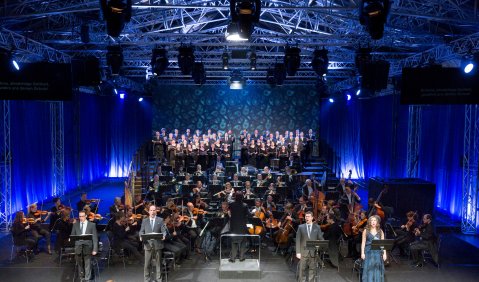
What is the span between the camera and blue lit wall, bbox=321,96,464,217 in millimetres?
15125

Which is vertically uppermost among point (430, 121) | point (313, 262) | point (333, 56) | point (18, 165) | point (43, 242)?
point (333, 56)

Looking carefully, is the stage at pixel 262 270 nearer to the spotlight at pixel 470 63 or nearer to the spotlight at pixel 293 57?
the spotlight at pixel 470 63

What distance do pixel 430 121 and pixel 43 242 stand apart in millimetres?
13919

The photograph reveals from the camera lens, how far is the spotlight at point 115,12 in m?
7.53

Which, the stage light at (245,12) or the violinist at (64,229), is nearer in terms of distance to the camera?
the stage light at (245,12)

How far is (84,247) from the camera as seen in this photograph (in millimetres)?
8953

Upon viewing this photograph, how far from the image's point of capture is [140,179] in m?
18.0

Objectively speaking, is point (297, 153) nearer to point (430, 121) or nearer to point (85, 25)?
point (430, 121)

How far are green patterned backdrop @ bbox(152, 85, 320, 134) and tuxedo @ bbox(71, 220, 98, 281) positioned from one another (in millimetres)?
18075

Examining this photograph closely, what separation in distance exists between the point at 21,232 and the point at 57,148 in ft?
24.0

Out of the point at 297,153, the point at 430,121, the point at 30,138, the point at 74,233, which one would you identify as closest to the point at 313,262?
the point at 74,233

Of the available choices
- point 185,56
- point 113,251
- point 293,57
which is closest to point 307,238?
point 113,251

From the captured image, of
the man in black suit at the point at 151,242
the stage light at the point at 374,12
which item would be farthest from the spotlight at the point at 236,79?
the stage light at the point at 374,12

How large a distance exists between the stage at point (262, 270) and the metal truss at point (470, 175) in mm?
1642
